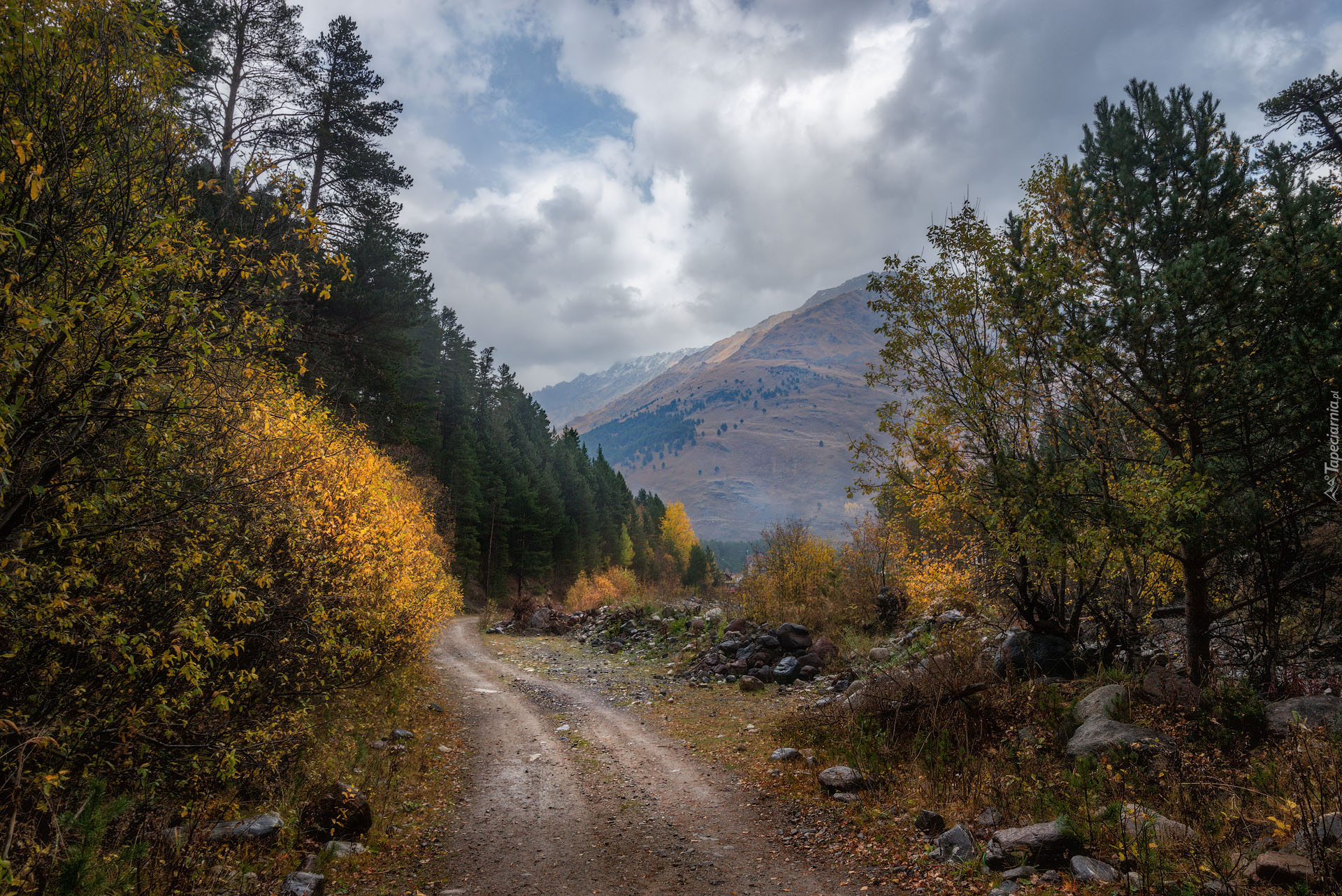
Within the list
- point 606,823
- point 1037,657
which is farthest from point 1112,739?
point 606,823

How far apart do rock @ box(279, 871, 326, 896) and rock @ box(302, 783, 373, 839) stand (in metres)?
1.13

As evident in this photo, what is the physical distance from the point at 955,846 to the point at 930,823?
2.09ft

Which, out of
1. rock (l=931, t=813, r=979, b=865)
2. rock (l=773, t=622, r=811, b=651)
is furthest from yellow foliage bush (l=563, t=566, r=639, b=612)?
rock (l=931, t=813, r=979, b=865)

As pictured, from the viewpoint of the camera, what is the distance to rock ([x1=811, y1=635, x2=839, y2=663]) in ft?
55.0

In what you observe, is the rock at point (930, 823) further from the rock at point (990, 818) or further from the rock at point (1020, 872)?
the rock at point (1020, 872)

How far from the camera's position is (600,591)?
1775 inches

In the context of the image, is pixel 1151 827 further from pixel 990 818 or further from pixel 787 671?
pixel 787 671

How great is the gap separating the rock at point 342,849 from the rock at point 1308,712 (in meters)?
10.2

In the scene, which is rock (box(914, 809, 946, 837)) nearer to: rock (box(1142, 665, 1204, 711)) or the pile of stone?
rock (box(1142, 665, 1204, 711))

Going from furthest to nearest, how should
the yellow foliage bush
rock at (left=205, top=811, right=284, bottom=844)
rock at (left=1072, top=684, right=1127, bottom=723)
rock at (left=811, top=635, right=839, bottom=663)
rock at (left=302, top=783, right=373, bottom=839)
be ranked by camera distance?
the yellow foliage bush < rock at (left=811, top=635, right=839, bottom=663) < rock at (left=1072, top=684, right=1127, bottom=723) < rock at (left=302, top=783, right=373, bottom=839) < rock at (left=205, top=811, right=284, bottom=844)

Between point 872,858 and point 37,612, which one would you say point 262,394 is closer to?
point 37,612

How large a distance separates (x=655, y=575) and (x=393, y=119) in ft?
213

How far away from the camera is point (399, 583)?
10.8 m

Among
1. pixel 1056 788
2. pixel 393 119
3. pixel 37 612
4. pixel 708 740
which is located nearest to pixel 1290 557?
pixel 1056 788
